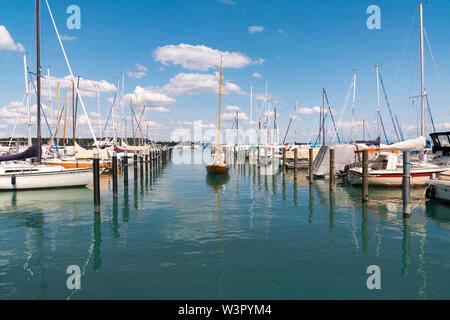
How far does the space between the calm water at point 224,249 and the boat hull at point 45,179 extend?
4064 millimetres

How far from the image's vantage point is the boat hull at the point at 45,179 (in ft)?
74.7

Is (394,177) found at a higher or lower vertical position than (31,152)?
lower

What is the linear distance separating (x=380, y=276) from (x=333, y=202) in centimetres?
1098

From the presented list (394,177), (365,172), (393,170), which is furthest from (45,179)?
(393,170)

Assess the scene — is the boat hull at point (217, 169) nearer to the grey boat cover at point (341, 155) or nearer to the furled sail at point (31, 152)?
the grey boat cover at point (341, 155)

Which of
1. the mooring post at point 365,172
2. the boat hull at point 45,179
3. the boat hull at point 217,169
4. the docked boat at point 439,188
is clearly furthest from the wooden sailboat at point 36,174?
the docked boat at point 439,188

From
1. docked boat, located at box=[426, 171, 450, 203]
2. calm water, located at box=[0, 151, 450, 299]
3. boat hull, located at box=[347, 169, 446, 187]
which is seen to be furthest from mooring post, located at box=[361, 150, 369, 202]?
boat hull, located at box=[347, 169, 446, 187]

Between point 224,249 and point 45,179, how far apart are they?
1852 cm

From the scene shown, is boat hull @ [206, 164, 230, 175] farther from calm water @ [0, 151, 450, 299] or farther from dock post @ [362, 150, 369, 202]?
dock post @ [362, 150, 369, 202]

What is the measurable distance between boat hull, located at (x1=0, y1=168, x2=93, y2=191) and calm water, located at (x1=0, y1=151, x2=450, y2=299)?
4.06m

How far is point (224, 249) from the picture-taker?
10.3 meters

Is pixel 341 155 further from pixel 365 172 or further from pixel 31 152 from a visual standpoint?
pixel 31 152

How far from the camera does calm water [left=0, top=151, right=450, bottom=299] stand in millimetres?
7441
